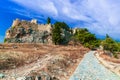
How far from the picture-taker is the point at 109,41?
87062mm

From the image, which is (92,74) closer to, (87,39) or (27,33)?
(27,33)

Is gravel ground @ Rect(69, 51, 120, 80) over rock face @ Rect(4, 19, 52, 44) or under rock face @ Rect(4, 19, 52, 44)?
under

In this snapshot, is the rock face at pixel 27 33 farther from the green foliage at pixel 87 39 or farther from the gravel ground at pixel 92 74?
the gravel ground at pixel 92 74

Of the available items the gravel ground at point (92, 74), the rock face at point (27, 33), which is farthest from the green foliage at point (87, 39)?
the gravel ground at point (92, 74)

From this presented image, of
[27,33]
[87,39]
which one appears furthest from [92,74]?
[87,39]

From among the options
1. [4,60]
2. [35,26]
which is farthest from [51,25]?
[4,60]

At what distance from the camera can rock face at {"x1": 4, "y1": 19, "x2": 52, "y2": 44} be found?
261 ft

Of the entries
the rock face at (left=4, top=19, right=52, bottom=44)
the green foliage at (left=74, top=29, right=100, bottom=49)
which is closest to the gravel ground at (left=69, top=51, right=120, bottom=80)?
the rock face at (left=4, top=19, right=52, bottom=44)

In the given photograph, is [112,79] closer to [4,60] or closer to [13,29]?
[4,60]

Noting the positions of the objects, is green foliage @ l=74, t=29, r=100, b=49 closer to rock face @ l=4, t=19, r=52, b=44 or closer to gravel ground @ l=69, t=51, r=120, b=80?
rock face @ l=4, t=19, r=52, b=44

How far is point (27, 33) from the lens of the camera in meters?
82.1

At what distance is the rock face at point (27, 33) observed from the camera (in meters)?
79.6

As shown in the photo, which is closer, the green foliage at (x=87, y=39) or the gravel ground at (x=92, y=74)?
the gravel ground at (x=92, y=74)

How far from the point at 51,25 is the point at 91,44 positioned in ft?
54.5
